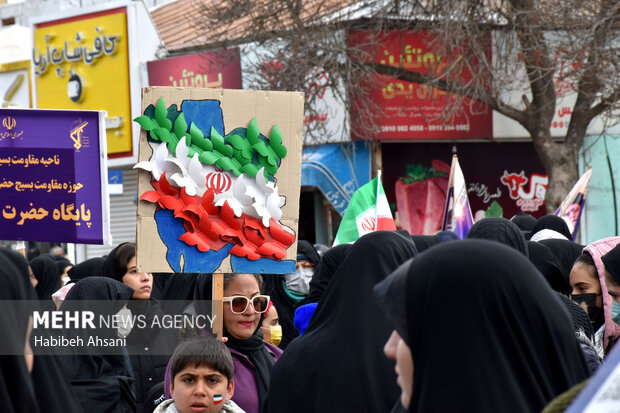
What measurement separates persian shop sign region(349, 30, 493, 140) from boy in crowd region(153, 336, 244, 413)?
33.6ft

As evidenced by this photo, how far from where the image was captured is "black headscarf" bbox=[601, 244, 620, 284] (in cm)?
365

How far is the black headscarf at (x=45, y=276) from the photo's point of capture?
7.05 meters

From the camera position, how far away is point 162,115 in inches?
153

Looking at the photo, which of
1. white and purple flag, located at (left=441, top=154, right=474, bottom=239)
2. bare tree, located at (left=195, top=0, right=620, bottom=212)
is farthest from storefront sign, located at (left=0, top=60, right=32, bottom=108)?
white and purple flag, located at (left=441, top=154, right=474, bottom=239)

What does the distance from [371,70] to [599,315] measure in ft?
29.3

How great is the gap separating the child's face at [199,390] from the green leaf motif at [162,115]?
113 cm

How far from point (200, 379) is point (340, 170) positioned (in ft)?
34.7

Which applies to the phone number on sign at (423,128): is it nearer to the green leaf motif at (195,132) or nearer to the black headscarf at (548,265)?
the black headscarf at (548,265)

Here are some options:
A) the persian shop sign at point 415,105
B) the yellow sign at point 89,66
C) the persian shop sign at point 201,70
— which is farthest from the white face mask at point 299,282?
the yellow sign at point 89,66

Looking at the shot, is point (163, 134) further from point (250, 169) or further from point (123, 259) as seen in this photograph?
point (123, 259)

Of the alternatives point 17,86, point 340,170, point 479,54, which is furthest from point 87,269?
point 17,86

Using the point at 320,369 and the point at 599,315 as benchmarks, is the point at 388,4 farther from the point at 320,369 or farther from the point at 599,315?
the point at 320,369

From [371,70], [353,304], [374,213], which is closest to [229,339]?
[353,304]

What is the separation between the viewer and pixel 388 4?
42.0 ft
